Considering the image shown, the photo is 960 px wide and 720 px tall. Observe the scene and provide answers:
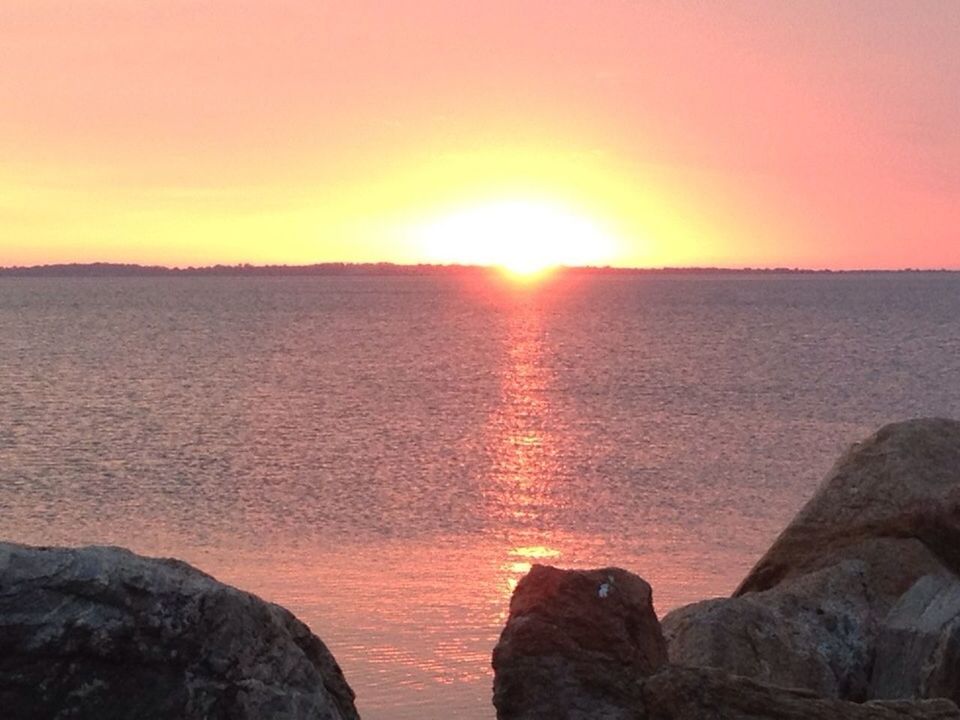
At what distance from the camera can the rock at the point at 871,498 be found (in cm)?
A: 1110

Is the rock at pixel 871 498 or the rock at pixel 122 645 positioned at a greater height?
the rock at pixel 122 645

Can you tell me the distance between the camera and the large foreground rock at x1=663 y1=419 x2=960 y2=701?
8.36 m

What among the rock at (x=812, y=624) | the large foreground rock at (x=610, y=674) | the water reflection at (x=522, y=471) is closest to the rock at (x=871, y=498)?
the rock at (x=812, y=624)

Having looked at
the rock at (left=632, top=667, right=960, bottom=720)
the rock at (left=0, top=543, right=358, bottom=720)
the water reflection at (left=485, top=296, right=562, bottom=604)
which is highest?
the rock at (left=0, top=543, right=358, bottom=720)

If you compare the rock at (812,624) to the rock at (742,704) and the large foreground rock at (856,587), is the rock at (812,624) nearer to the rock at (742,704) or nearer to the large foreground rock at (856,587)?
the large foreground rock at (856,587)

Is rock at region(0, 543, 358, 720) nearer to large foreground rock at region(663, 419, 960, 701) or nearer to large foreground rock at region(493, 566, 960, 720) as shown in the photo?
large foreground rock at region(493, 566, 960, 720)

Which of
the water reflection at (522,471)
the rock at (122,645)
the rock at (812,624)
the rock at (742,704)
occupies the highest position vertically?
the rock at (122,645)

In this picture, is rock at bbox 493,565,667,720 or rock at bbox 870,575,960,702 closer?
rock at bbox 493,565,667,720

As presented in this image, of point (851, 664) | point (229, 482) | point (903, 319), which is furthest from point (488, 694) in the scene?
point (903, 319)

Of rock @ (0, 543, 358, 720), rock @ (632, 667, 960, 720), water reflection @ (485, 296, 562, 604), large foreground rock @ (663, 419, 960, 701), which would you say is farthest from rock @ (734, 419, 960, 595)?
rock @ (0, 543, 358, 720)

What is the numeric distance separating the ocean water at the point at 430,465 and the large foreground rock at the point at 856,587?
301 centimetres

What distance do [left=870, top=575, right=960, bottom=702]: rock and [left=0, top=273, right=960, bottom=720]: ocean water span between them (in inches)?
145

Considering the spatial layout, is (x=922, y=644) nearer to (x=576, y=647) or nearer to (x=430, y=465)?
(x=576, y=647)

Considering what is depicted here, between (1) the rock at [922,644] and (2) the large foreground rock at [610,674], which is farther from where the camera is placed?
(1) the rock at [922,644]
